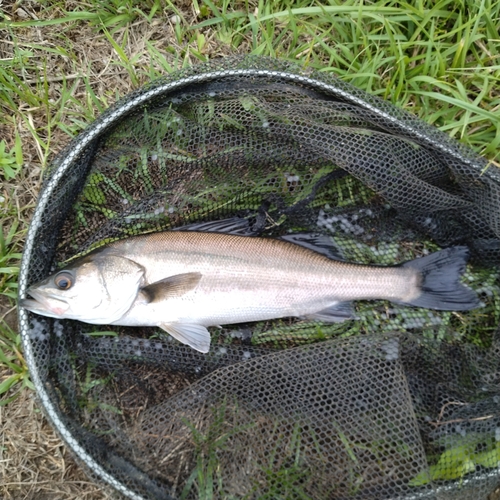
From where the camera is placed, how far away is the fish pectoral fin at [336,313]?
318cm

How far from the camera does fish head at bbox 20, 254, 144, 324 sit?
2.92m

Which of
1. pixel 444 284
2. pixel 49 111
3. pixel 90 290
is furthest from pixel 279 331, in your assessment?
pixel 49 111

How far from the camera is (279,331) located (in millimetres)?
3236

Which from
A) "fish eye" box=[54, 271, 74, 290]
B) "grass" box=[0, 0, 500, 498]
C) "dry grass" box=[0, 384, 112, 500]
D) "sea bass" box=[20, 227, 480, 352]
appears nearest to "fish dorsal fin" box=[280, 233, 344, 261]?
"sea bass" box=[20, 227, 480, 352]

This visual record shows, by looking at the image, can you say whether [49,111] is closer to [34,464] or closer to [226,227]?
[226,227]

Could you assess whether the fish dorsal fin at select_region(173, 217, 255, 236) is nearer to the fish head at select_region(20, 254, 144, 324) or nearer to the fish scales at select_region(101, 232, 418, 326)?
the fish scales at select_region(101, 232, 418, 326)

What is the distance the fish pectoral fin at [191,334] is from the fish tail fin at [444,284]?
1323 mm

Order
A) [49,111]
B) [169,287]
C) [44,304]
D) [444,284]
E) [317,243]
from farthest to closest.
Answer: [49,111]
[317,243]
[444,284]
[169,287]
[44,304]

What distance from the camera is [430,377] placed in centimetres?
302

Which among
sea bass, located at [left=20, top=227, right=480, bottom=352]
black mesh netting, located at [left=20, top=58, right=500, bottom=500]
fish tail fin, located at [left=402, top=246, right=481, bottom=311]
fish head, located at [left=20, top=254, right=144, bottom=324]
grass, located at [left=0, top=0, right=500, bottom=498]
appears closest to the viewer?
black mesh netting, located at [left=20, top=58, right=500, bottom=500]

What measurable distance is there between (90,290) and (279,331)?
3.94 feet

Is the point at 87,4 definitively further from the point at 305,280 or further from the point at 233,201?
the point at 305,280

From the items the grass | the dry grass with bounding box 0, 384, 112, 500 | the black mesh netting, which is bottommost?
the dry grass with bounding box 0, 384, 112, 500

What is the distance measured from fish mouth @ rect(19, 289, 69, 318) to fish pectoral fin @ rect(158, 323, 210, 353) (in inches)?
23.6
